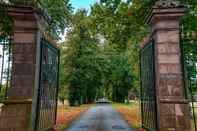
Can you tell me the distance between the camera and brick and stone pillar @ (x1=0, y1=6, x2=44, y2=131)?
589cm

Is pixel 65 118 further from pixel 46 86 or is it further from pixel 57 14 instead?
pixel 46 86

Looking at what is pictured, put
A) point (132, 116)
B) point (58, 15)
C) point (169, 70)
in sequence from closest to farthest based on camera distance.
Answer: point (169, 70)
point (58, 15)
point (132, 116)

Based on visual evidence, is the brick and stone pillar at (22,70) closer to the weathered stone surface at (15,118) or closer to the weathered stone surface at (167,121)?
the weathered stone surface at (15,118)

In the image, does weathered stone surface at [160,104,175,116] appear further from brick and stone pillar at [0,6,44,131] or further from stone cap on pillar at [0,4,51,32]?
stone cap on pillar at [0,4,51,32]

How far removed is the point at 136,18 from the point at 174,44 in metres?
5.82

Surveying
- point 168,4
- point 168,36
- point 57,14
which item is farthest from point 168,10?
point 57,14

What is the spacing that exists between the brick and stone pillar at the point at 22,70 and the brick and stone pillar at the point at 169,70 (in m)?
3.17

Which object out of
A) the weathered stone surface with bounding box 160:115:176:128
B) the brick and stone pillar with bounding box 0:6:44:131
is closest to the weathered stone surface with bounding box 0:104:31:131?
the brick and stone pillar with bounding box 0:6:44:131

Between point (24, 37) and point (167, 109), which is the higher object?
point (24, 37)

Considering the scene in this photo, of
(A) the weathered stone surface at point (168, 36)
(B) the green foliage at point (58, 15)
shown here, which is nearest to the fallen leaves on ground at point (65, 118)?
(B) the green foliage at point (58, 15)

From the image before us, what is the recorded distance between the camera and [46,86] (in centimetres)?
734

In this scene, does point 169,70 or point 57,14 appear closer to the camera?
point 169,70

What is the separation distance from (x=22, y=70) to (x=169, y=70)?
375 cm

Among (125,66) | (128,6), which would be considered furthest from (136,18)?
(125,66)
